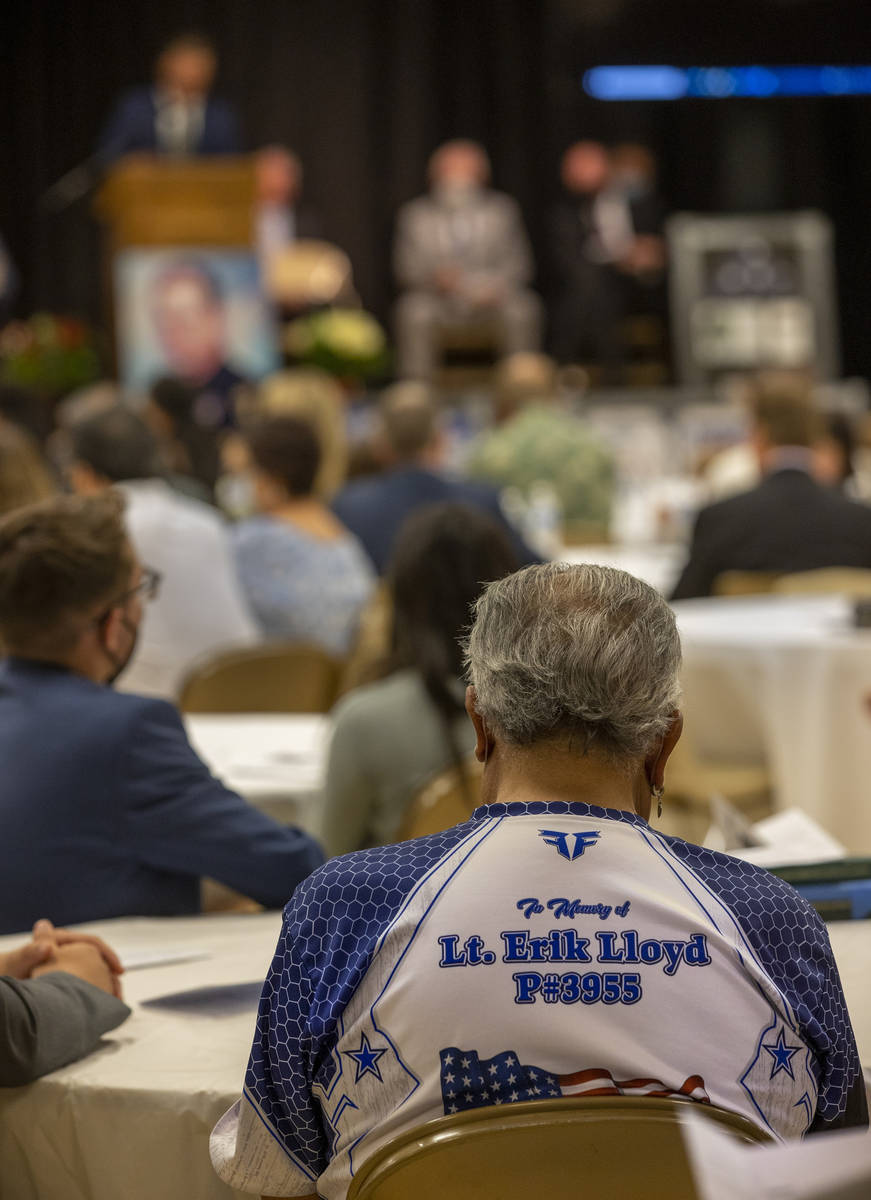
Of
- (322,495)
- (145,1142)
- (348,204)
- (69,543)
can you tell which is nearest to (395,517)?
(322,495)

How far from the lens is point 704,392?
1069 centimetres

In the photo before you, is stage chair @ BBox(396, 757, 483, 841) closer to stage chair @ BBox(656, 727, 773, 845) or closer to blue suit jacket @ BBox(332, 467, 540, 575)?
stage chair @ BBox(656, 727, 773, 845)

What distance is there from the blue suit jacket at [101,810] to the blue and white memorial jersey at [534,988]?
1.94 feet

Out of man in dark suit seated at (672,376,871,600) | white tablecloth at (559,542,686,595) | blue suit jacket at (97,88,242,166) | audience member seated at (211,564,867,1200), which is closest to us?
audience member seated at (211,564,867,1200)

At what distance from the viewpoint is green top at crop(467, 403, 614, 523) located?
18.5 feet

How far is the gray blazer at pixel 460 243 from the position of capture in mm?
11297

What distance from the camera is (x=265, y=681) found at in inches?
135

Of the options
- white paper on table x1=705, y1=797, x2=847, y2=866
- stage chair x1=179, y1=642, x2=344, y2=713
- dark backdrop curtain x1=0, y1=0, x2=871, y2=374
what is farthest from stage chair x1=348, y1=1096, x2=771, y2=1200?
dark backdrop curtain x1=0, y1=0, x2=871, y2=374

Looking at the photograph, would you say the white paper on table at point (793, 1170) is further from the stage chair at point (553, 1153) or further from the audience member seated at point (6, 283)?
the audience member seated at point (6, 283)

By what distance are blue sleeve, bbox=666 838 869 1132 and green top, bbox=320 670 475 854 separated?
122 centimetres

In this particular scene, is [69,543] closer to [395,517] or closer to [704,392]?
[395,517]

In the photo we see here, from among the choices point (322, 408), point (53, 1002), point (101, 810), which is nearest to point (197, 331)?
point (322, 408)

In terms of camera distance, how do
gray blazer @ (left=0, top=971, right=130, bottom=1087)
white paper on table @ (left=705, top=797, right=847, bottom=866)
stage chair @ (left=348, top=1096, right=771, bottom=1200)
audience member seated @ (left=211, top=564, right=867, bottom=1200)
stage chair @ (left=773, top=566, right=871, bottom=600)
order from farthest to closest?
stage chair @ (left=773, top=566, right=871, bottom=600) → white paper on table @ (left=705, top=797, right=847, bottom=866) → gray blazer @ (left=0, top=971, right=130, bottom=1087) → audience member seated @ (left=211, top=564, right=867, bottom=1200) → stage chair @ (left=348, top=1096, right=771, bottom=1200)

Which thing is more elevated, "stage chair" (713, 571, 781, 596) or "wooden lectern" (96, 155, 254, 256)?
"wooden lectern" (96, 155, 254, 256)
